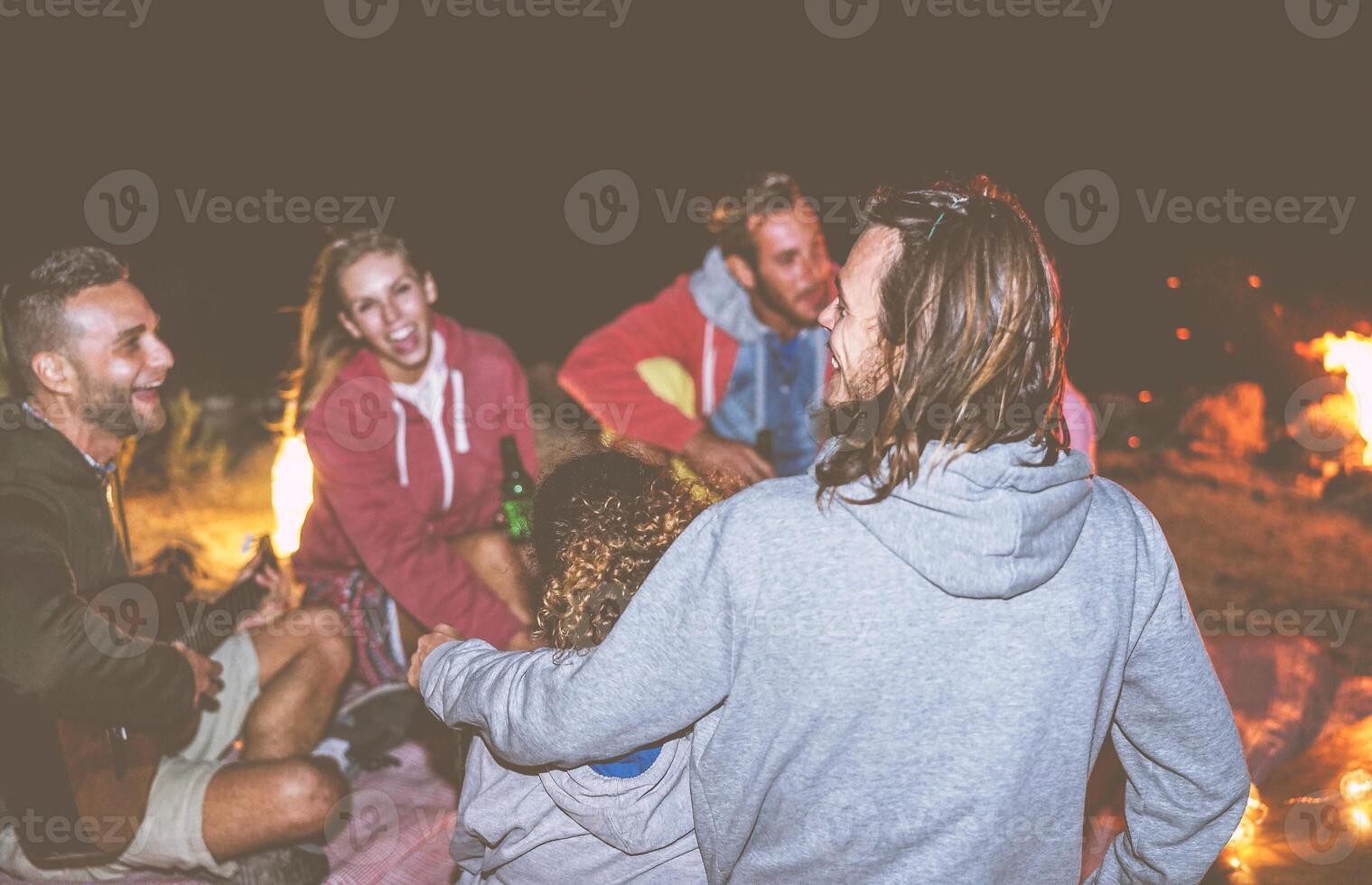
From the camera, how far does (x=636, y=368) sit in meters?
4.25

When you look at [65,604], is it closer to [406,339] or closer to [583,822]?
[406,339]

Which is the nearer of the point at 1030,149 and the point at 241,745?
the point at 241,745

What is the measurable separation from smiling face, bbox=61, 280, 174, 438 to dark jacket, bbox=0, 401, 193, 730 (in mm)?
185

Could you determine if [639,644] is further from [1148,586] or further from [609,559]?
[1148,586]

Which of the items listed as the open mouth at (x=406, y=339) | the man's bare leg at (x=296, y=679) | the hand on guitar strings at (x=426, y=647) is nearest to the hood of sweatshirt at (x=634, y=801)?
the hand on guitar strings at (x=426, y=647)

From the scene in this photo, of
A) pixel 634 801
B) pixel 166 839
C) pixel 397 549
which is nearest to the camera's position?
pixel 634 801

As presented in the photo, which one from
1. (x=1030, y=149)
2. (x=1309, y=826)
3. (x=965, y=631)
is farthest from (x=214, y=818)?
(x=1030, y=149)

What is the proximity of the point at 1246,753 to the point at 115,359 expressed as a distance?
13.9 ft

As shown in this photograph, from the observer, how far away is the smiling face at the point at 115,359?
285cm

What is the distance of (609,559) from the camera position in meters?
1.75

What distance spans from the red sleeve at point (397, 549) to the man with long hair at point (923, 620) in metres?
2.18

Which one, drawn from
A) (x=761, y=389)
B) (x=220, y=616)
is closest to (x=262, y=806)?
(x=220, y=616)

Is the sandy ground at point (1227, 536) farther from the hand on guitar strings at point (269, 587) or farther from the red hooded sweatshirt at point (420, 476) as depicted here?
the hand on guitar strings at point (269, 587)

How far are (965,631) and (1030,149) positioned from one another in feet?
26.8
